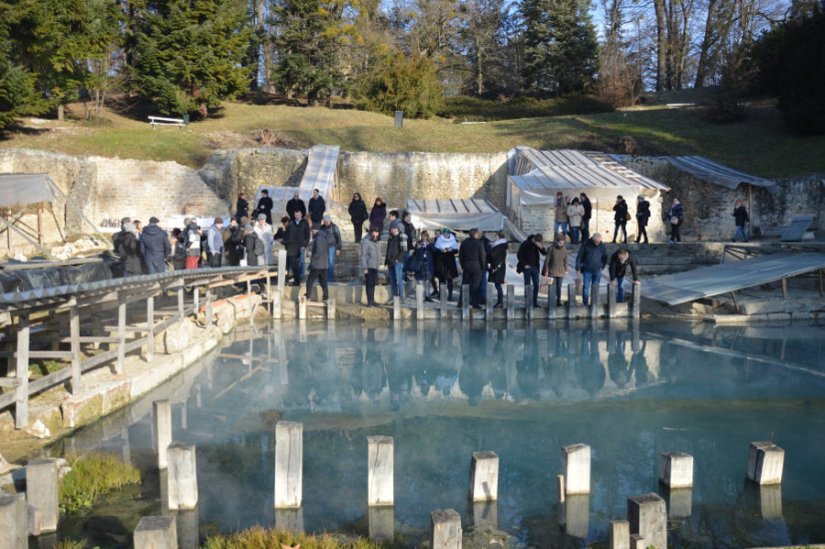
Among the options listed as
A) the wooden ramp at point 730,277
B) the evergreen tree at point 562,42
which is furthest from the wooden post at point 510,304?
the evergreen tree at point 562,42

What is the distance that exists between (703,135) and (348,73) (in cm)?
1734

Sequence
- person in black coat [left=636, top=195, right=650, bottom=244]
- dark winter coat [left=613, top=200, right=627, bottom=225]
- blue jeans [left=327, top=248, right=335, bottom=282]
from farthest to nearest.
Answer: person in black coat [left=636, top=195, right=650, bottom=244]
dark winter coat [left=613, top=200, right=627, bottom=225]
blue jeans [left=327, top=248, right=335, bottom=282]

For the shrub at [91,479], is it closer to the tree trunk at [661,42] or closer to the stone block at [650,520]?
the stone block at [650,520]

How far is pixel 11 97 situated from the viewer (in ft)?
86.7

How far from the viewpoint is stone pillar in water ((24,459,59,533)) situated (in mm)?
6062

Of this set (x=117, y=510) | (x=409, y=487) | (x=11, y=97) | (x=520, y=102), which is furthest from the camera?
(x=520, y=102)

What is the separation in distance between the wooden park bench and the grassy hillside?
350 mm

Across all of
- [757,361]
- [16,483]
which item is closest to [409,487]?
[16,483]

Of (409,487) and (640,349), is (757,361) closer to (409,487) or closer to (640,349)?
(640,349)

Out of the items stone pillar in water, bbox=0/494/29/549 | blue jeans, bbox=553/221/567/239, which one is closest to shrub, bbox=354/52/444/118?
blue jeans, bbox=553/221/567/239

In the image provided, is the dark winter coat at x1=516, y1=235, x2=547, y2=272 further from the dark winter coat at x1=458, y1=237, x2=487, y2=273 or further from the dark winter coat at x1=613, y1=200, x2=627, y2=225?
the dark winter coat at x1=613, y1=200, x2=627, y2=225

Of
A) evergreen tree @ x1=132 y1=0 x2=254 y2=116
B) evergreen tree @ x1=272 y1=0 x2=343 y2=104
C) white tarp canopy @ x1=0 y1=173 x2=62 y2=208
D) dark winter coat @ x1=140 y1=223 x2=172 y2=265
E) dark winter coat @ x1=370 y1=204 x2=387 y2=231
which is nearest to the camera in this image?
dark winter coat @ x1=140 y1=223 x2=172 y2=265

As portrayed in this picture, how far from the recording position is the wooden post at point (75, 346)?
8.68 m

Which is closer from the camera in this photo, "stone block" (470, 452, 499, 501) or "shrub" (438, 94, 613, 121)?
"stone block" (470, 452, 499, 501)
